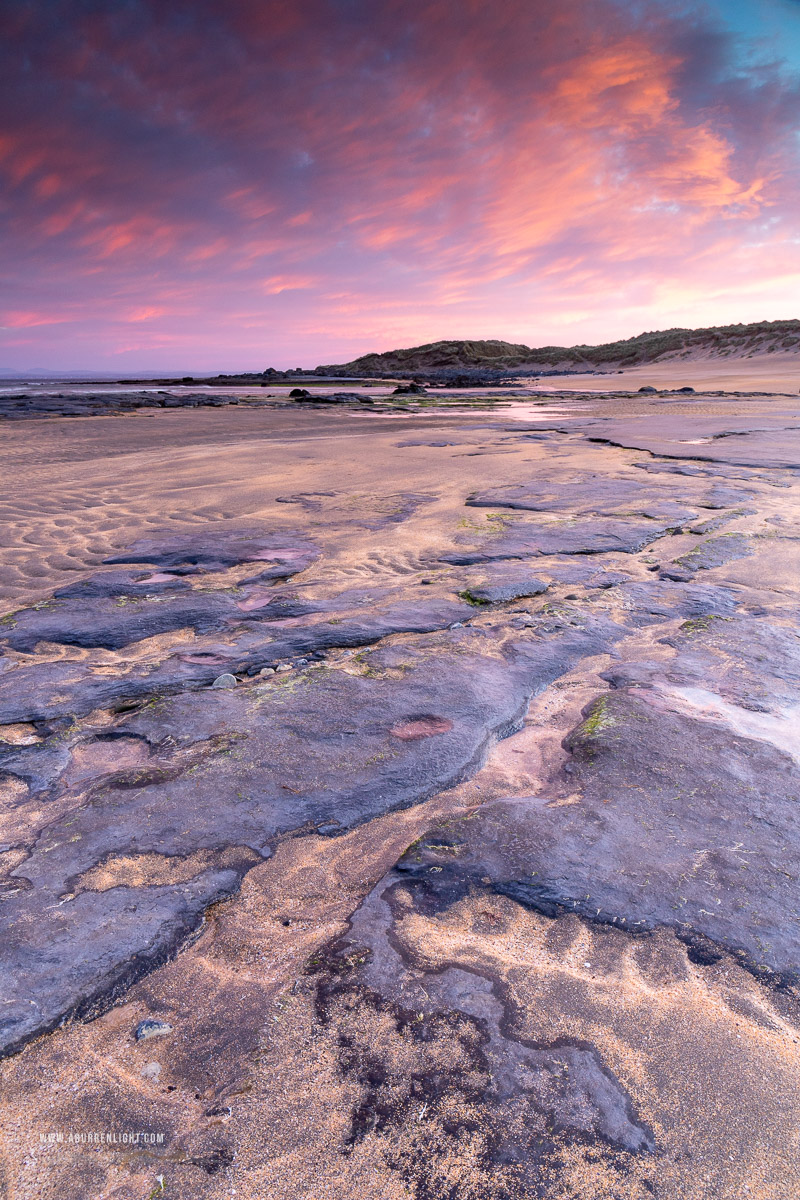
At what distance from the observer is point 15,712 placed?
230 cm

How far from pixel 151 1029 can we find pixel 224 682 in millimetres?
1395

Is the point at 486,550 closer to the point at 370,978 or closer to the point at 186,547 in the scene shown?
the point at 186,547

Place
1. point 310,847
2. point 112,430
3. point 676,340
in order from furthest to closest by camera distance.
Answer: point 676,340, point 112,430, point 310,847

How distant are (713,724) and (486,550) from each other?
225cm

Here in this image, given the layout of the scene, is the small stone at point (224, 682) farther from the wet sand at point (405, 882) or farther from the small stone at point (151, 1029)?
the small stone at point (151, 1029)

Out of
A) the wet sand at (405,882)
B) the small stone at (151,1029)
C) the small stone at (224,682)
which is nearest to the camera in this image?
the wet sand at (405,882)

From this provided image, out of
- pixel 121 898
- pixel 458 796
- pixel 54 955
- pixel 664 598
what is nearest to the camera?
pixel 54 955

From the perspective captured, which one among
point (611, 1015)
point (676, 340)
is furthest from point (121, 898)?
point (676, 340)

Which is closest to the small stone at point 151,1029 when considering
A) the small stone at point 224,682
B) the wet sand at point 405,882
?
the wet sand at point 405,882

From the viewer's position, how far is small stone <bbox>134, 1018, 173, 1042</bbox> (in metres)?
1.22

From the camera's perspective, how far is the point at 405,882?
157 centimetres

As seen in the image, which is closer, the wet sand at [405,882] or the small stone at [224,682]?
the wet sand at [405,882]

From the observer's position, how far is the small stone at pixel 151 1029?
1218mm

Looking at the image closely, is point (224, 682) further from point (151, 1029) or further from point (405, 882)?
point (151, 1029)
